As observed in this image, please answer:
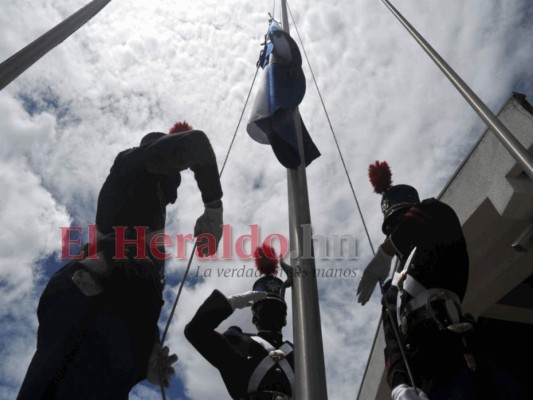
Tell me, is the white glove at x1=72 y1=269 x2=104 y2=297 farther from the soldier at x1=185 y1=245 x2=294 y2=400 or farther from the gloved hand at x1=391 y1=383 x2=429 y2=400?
the soldier at x1=185 y1=245 x2=294 y2=400

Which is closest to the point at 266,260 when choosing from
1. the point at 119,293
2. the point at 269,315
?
the point at 269,315

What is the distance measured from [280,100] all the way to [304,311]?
2.67 meters

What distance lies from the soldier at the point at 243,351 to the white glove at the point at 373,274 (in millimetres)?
717

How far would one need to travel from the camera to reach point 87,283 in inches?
82.0

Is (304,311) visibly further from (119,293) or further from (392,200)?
(392,200)

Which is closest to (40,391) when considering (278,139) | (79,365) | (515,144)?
(79,365)

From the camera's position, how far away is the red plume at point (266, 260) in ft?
16.6

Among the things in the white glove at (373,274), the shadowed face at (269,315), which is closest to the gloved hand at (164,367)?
the white glove at (373,274)

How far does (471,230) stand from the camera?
5.53 metres

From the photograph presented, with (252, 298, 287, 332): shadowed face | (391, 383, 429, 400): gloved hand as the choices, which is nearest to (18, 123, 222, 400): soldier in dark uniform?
(391, 383, 429, 400): gloved hand

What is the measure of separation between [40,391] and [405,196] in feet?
10.4

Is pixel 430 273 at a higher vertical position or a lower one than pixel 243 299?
lower

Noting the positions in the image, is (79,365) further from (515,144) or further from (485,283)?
(485,283)

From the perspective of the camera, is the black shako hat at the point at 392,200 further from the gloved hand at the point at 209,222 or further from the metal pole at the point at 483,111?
the gloved hand at the point at 209,222
